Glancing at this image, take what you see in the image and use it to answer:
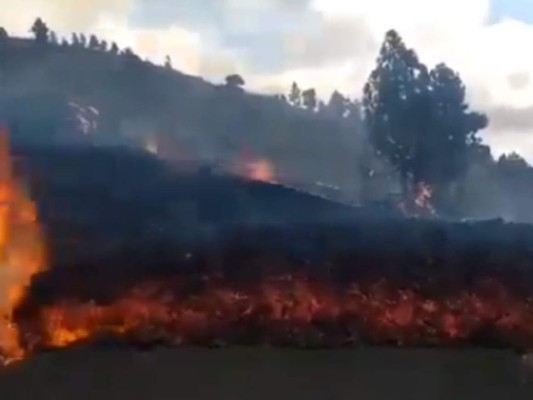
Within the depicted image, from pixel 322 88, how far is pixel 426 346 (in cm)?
55

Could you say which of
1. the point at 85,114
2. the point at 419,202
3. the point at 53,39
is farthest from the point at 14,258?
the point at 419,202

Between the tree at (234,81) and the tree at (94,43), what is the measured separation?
10.3 inches

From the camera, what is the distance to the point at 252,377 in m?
2.02

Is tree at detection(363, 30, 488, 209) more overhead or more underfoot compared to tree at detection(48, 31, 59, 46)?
more underfoot

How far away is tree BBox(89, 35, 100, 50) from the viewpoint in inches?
80.7

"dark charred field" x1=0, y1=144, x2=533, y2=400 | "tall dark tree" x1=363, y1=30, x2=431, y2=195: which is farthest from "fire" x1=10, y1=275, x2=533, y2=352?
"tall dark tree" x1=363, y1=30, x2=431, y2=195

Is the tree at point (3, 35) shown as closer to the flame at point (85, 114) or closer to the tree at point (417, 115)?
the flame at point (85, 114)

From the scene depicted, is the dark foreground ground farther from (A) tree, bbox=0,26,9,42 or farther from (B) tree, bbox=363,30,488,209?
(A) tree, bbox=0,26,9,42

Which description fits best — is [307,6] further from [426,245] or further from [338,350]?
[338,350]

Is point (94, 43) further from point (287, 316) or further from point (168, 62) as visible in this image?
point (287, 316)

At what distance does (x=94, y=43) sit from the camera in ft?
6.75

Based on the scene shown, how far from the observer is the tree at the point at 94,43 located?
80.7 inches

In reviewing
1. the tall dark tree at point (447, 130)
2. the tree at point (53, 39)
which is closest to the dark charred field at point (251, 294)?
the tall dark tree at point (447, 130)

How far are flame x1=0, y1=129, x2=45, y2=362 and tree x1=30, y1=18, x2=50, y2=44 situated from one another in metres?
0.31
